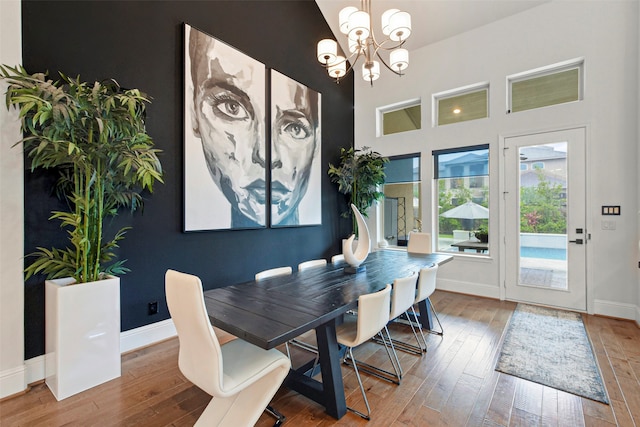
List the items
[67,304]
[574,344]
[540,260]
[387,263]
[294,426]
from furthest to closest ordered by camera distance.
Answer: [540,260]
[387,263]
[574,344]
[67,304]
[294,426]

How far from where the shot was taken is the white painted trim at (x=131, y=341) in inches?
83.4

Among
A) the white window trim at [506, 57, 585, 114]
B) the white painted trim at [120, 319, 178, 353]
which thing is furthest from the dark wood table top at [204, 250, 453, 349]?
the white window trim at [506, 57, 585, 114]

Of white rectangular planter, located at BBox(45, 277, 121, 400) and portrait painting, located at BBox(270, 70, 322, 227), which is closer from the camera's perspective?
white rectangular planter, located at BBox(45, 277, 121, 400)

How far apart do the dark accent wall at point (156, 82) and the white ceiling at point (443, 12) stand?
4.33 feet

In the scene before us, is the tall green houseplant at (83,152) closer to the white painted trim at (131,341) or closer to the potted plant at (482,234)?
the white painted trim at (131,341)

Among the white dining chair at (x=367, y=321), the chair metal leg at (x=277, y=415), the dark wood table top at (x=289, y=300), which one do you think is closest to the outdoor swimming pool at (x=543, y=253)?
the dark wood table top at (x=289, y=300)

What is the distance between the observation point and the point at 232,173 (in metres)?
3.45

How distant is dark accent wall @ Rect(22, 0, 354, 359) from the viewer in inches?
87.0

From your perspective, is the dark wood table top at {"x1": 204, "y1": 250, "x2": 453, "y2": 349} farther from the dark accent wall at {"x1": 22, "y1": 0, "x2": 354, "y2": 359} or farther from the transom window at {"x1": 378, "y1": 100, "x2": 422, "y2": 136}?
the transom window at {"x1": 378, "y1": 100, "x2": 422, "y2": 136}

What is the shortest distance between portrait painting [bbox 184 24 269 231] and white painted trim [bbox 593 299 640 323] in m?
4.36

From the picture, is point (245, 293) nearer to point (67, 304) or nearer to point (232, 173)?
A: point (67, 304)

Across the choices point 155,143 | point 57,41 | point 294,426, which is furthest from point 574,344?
point 57,41

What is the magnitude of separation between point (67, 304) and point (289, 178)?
2849 millimetres

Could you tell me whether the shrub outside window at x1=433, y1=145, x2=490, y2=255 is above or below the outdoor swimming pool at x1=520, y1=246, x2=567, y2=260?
above
